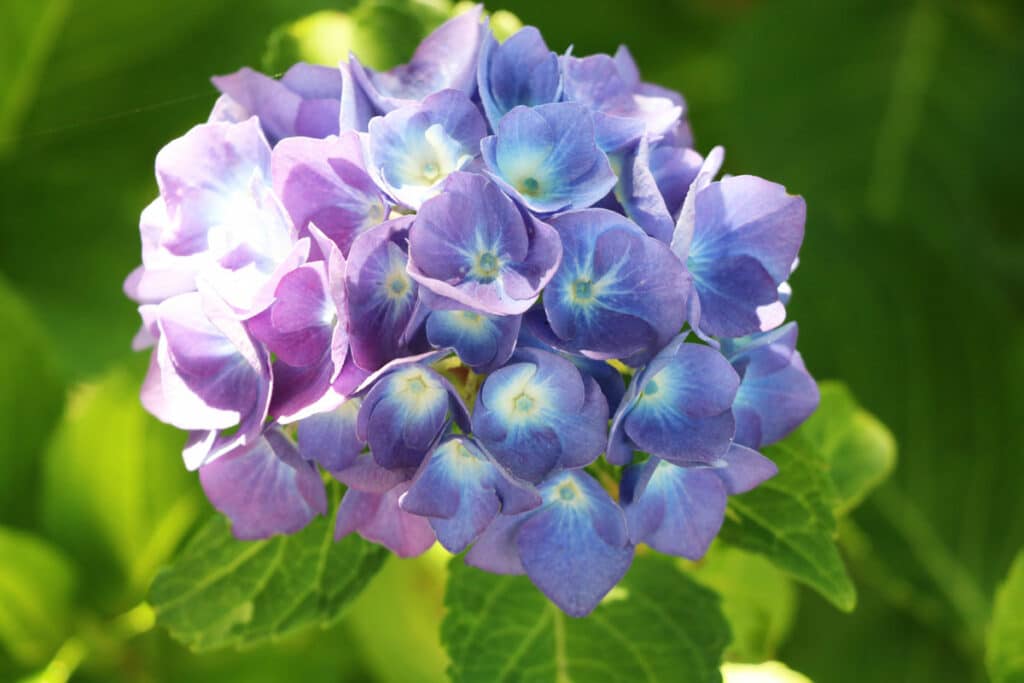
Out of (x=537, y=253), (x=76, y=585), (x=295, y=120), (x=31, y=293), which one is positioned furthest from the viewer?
(x=31, y=293)

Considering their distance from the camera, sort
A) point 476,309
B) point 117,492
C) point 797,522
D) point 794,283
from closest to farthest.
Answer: point 476,309 → point 797,522 → point 117,492 → point 794,283

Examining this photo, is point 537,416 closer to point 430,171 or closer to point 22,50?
point 430,171

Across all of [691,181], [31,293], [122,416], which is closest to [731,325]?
[691,181]

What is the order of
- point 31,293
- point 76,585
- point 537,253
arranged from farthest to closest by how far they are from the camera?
point 31,293, point 76,585, point 537,253

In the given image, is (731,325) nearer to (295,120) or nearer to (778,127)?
(295,120)

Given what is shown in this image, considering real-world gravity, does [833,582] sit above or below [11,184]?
above

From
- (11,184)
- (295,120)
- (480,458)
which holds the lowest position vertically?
(11,184)

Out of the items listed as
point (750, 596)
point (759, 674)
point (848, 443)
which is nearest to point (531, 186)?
point (848, 443)
